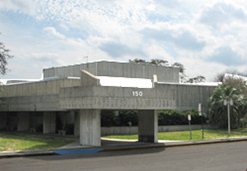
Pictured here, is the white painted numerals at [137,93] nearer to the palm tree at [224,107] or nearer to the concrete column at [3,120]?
the palm tree at [224,107]

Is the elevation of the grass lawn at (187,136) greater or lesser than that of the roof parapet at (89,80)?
lesser

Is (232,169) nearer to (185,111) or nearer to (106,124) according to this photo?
(106,124)

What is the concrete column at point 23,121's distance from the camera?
49.0 m

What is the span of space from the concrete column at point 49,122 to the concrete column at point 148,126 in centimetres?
1232

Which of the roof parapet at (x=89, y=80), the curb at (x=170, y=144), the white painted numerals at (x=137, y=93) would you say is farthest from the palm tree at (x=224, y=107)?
the roof parapet at (x=89, y=80)

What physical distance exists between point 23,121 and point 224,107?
20.8 metres

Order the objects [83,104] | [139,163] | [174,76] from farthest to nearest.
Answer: [174,76]
[83,104]
[139,163]

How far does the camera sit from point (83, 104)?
2973cm

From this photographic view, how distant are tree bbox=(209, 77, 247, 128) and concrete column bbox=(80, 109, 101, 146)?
68.9 feet

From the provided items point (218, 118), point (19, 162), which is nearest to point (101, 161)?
point (19, 162)

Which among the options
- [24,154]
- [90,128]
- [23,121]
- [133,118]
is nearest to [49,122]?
[23,121]

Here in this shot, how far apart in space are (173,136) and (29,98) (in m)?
13.9

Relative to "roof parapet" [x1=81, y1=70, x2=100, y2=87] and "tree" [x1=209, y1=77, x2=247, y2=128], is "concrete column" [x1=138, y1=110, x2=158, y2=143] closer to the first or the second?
"roof parapet" [x1=81, y1=70, x2=100, y2=87]

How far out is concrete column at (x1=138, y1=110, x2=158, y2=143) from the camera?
33844mm
